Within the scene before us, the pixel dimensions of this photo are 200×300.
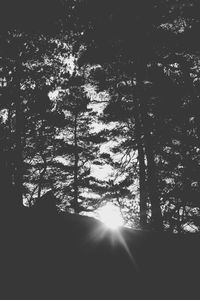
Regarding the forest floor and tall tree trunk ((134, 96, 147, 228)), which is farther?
tall tree trunk ((134, 96, 147, 228))

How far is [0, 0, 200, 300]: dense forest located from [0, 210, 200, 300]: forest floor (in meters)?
0.02

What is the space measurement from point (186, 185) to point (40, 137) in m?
8.27

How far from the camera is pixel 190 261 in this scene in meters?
5.83

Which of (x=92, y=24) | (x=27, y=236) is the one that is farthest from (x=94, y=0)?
(x=27, y=236)

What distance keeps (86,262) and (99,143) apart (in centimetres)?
1864

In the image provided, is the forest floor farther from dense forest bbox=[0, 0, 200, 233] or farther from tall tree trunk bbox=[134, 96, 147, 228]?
tall tree trunk bbox=[134, 96, 147, 228]

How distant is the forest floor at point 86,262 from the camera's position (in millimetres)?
4750

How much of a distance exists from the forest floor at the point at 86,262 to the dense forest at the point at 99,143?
2cm

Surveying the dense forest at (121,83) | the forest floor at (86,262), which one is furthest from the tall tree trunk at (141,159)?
the forest floor at (86,262)

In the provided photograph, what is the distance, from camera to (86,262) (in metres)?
5.29

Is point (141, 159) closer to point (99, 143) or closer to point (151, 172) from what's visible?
point (151, 172)

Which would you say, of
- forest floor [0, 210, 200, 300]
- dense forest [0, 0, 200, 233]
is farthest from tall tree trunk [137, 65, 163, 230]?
forest floor [0, 210, 200, 300]

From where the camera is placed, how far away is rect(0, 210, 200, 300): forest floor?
475 centimetres

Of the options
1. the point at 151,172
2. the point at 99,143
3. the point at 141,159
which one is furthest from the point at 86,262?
the point at 99,143
